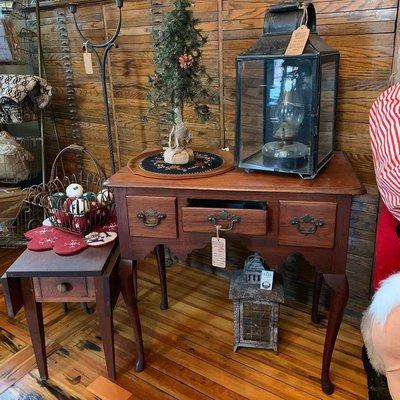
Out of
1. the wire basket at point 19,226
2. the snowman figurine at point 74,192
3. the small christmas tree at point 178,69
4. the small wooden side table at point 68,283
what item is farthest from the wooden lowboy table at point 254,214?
the wire basket at point 19,226

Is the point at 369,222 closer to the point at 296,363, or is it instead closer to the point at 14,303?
the point at 296,363

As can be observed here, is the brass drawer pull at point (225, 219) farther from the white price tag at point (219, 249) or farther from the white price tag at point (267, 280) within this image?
the white price tag at point (267, 280)

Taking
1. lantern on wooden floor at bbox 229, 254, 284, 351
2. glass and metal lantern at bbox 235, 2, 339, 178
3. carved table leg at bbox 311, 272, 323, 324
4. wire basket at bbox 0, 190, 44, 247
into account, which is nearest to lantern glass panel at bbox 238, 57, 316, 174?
glass and metal lantern at bbox 235, 2, 339, 178

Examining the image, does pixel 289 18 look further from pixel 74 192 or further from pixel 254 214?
pixel 74 192

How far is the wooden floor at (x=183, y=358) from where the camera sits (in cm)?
138

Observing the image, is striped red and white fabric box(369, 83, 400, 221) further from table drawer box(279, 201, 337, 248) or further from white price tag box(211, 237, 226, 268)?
white price tag box(211, 237, 226, 268)

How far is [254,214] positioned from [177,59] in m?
0.56

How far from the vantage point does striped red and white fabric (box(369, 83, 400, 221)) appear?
983 mm

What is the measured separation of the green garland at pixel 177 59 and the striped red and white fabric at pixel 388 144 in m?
0.57

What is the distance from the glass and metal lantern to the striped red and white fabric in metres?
0.16

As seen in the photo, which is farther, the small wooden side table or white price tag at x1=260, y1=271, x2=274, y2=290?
white price tag at x1=260, y1=271, x2=274, y2=290

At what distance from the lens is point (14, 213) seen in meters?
2.08

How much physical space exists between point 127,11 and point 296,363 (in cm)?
166

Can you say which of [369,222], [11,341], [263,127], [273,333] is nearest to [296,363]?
[273,333]
